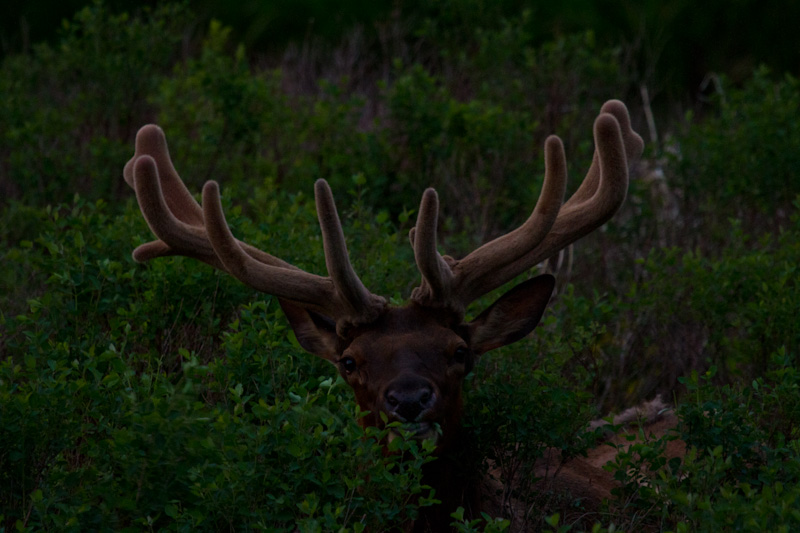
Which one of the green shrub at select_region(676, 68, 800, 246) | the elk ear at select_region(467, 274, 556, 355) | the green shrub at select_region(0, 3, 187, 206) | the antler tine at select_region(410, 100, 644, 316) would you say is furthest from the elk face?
the green shrub at select_region(0, 3, 187, 206)

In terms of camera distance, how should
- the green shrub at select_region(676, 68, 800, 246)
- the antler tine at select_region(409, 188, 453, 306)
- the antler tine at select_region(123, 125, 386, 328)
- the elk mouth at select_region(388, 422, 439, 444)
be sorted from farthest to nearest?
the green shrub at select_region(676, 68, 800, 246) < the antler tine at select_region(123, 125, 386, 328) < the antler tine at select_region(409, 188, 453, 306) < the elk mouth at select_region(388, 422, 439, 444)

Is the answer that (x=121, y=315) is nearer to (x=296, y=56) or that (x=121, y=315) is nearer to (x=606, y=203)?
(x=606, y=203)

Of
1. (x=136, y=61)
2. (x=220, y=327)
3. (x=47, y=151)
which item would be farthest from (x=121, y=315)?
(x=136, y=61)

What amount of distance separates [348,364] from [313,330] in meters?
0.37

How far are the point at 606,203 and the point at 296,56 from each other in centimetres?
816

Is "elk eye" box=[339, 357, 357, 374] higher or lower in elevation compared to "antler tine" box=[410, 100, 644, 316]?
lower

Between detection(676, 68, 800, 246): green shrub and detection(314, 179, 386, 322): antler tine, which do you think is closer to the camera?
detection(314, 179, 386, 322): antler tine

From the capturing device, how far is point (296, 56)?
13047 mm

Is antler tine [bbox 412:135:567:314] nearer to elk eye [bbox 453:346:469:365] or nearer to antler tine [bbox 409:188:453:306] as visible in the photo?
antler tine [bbox 409:188:453:306]

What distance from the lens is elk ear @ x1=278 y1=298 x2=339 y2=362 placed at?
17.7ft

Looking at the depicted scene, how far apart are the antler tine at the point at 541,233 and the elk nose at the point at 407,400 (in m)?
0.57

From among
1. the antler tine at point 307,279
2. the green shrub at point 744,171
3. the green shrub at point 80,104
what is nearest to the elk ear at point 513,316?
the antler tine at point 307,279

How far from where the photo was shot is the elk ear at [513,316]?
543 cm

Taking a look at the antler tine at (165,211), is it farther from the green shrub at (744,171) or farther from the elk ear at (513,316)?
the green shrub at (744,171)
